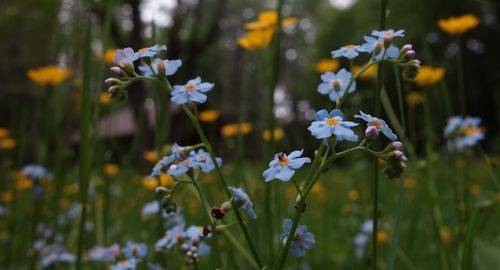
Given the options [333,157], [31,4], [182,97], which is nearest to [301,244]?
[333,157]

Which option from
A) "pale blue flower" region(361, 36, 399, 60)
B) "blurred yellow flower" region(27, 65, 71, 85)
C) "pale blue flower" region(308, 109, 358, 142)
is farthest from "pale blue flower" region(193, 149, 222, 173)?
"blurred yellow flower" region(27, 65, 71, 85)

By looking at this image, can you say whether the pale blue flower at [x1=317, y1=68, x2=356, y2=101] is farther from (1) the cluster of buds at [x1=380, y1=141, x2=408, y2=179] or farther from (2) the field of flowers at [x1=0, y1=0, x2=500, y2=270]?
(1) the cluster of buds at [x1=380, y1=141, x2=408, y2=179]

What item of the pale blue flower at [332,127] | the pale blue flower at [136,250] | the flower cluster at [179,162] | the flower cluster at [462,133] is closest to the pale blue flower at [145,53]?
the flower cluster at [179,162]

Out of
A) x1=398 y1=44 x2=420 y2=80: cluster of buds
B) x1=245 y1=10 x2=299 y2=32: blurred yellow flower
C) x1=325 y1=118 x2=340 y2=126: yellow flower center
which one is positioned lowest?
x1=325 y1=118 x2=340 y2=126: yellow flower center

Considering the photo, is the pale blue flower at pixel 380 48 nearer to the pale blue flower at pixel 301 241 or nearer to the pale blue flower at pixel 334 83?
the pale blue flower at pixel 334 83

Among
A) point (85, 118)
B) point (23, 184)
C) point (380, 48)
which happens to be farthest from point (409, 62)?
point (23, 184)

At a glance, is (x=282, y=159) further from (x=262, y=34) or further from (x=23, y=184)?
(x=23, y=184)

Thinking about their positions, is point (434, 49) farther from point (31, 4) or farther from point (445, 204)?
point (445, 204)
